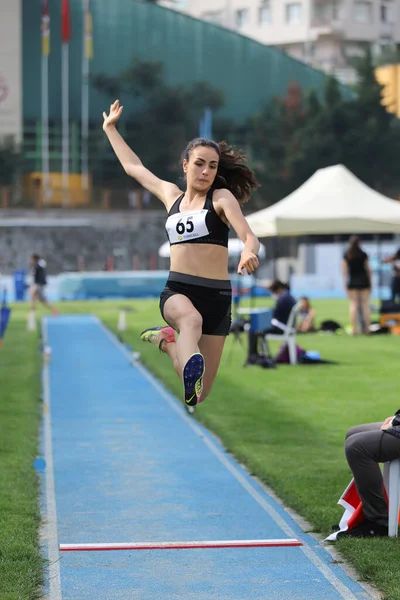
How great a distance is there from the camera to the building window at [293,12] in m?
101

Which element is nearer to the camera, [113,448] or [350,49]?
[113,448]

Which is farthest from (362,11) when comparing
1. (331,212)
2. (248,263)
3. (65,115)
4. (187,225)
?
(248,263)

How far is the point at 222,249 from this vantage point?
23.7 ft

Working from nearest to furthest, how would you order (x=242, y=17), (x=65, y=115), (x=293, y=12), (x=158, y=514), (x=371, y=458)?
(x=371, y=458) → (x=158, y=514) → (x=65, y=115) → (x=293, y=12) → (x=242, y=17)

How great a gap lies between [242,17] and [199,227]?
327 feet

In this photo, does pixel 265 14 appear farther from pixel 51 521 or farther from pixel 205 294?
pixel 205 294

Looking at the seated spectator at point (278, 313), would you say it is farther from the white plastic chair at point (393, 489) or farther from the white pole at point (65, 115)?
the white pole at point (65, 115)

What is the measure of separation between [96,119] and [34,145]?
4.33 meters

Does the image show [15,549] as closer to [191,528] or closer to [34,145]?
[191,528]

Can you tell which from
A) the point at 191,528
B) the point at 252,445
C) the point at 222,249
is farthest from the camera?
the point at 252,445

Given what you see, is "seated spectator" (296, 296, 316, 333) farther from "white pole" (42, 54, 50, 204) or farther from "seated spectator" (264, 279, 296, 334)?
"white pole" (42, 54, 50, 204)

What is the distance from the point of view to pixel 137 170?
25.6ft

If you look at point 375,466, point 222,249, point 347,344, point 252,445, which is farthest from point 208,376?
point 347,344

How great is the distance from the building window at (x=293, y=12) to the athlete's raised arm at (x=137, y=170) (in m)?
96.1
